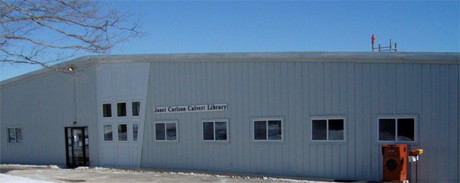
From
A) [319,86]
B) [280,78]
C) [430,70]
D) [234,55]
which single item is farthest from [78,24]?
[430,70]

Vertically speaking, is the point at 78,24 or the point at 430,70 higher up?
the point at 78,24

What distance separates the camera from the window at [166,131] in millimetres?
16578

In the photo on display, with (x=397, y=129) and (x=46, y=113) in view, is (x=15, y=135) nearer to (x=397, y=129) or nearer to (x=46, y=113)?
(x=46, y=113)

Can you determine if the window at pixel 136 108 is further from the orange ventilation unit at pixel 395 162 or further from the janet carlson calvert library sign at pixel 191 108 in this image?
the orange ventilation unit at pixel 395 162

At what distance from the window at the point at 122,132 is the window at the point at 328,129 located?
7491mm

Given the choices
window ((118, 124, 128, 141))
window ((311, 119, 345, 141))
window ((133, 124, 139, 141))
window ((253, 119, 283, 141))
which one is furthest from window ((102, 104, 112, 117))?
window ((311, 119, 345, 141))

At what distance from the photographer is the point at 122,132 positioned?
1795 centimetres

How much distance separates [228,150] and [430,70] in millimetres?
6540

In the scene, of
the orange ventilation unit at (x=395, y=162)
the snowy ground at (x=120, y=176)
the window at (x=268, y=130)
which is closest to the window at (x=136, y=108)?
the snowy ground at (x=120, y=176)

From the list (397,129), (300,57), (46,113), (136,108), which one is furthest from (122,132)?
(397,129)

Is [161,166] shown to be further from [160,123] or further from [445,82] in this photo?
[445,82]

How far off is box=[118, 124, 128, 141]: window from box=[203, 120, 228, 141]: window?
11.9ft

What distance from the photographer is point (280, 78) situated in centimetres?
1427

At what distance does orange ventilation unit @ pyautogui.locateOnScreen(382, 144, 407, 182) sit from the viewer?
39.7 ft
